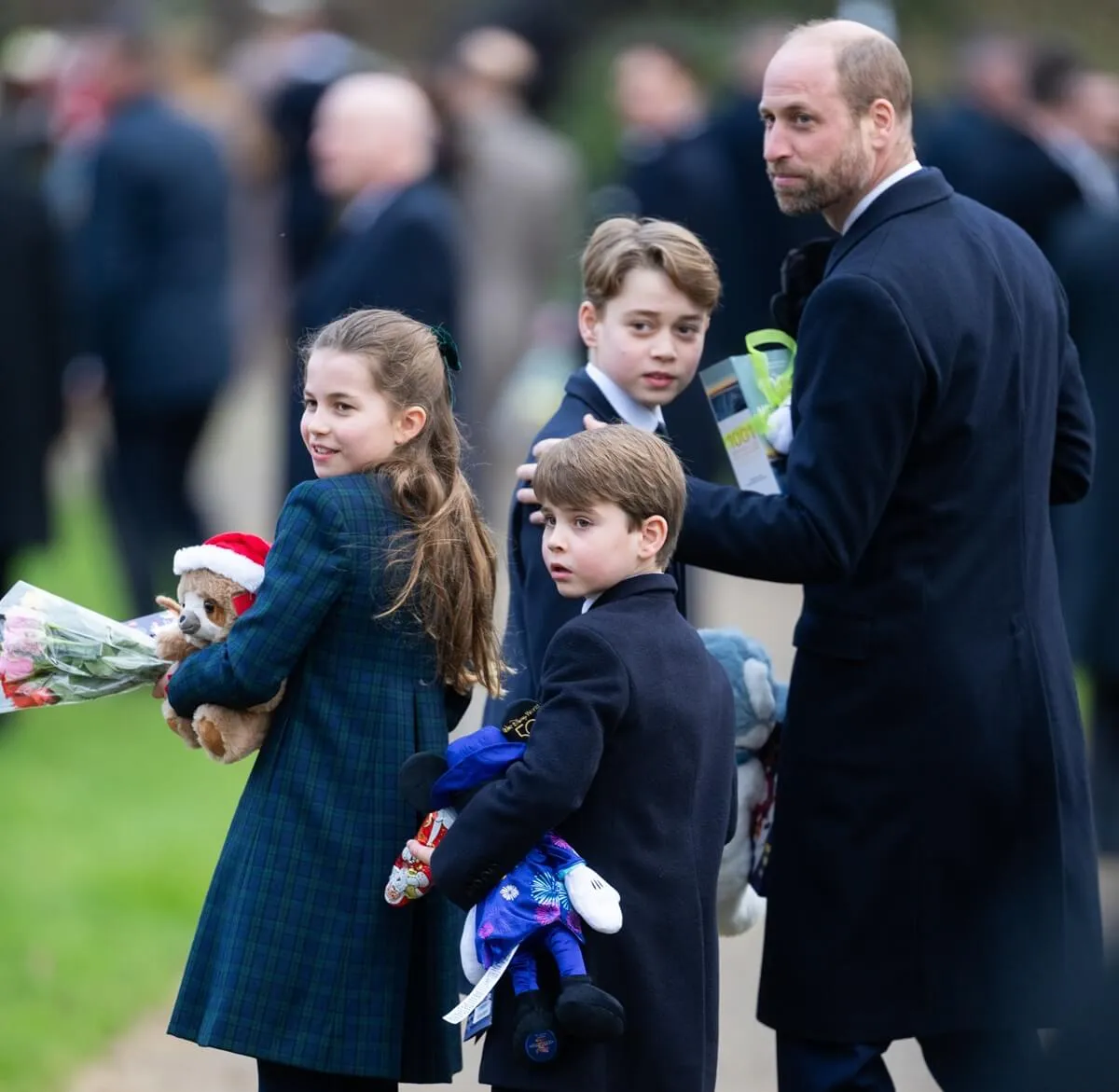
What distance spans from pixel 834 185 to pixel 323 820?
1.40 meters

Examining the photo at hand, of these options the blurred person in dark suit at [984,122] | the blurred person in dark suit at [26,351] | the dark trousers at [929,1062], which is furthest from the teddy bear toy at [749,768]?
the blurred person in dark suit at [984,122]

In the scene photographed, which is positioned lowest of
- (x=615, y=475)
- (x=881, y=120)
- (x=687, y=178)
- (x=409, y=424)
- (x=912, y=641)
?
(x=912, y=641)

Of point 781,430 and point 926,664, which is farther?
point 781,430

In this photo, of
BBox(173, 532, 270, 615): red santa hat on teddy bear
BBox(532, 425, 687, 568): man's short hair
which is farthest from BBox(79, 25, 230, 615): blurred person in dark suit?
BBox(532, 425, 687, 568): man's short hair

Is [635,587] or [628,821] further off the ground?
[635,587]

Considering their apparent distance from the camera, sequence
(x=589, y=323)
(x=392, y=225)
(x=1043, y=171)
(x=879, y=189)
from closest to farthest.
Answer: (x=879, y=189)
(x=589, y=323)
(x=392, y=225)
(x=1043, y=171)

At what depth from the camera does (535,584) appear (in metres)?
3.94

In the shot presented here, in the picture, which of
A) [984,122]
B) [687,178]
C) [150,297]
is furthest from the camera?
[687,178]

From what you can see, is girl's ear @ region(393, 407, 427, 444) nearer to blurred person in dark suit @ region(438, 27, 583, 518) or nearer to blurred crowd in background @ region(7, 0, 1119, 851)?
blurred crowd in background @ region(7, 0, 1119, 851)

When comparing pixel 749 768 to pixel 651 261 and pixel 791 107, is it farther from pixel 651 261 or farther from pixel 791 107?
pixel 791 107

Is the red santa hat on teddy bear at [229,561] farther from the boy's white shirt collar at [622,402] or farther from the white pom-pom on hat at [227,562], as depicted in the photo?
the boy's white shirt collar at [622,402]

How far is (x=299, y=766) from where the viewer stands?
3592 mm

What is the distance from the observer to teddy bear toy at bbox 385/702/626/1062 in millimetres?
3281

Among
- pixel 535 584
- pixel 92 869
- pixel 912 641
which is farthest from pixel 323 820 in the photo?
pixel 92 869
